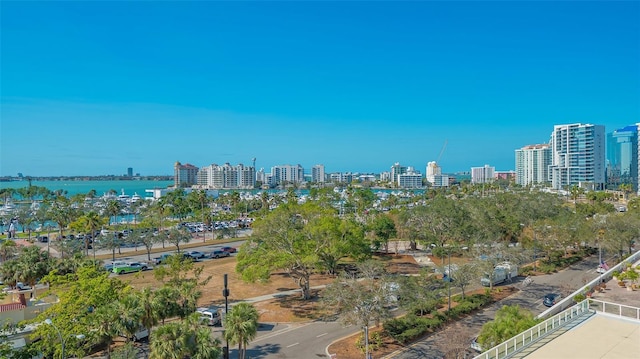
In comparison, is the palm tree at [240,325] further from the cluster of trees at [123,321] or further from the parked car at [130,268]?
the parked car at [130,268]

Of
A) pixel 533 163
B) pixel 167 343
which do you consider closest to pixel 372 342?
pixel 167 343

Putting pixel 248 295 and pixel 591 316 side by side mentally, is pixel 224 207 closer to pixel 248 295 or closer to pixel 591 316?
pixel 248 295

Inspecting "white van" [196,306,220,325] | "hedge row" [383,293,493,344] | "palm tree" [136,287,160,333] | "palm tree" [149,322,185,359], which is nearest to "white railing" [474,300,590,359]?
"hedge row" [383,293,493,344]

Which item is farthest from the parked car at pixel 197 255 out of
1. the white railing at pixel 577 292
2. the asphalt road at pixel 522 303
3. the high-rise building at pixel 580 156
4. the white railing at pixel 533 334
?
the high-rise building at pixel 580 156

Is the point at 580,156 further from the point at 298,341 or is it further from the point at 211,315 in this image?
the point at 211,315

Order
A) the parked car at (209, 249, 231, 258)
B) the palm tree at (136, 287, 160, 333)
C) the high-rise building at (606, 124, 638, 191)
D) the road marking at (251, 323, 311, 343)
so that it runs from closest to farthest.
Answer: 1. the palm tree at (136, 287, 160, 333)
2. the road marking at (251, 323, 311, 343)
3. the parked car at (209, 249, 231, 258)
4. the high-rise building at (606, 124, 638, 191)

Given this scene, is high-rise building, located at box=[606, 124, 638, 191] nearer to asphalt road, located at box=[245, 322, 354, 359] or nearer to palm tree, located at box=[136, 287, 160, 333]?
asphalt road, located at box=[245, 322, 354, 359]
